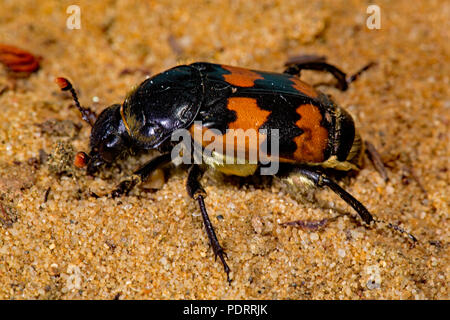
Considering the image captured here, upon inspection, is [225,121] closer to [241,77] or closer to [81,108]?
[241,77]

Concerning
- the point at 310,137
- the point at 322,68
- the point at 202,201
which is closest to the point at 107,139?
the point at 202,201

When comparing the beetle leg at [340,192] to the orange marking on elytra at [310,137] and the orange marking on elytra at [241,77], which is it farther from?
the orange marking on elytra at [241,77]

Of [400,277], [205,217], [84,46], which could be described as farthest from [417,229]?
[84,46]

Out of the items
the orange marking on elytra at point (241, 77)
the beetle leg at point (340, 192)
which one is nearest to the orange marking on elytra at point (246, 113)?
the orange marking on elytra at point (241, 77)

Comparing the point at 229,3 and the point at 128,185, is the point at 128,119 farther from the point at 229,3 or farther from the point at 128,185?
the point at 229,3

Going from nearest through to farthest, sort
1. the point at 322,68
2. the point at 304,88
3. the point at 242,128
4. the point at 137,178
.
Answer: the point at 242,128, the point at 137,178, the point at 304,88, the point at 322,68
